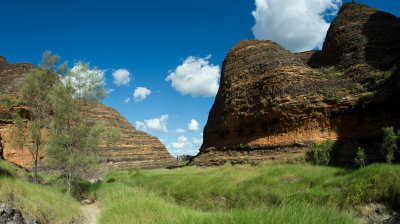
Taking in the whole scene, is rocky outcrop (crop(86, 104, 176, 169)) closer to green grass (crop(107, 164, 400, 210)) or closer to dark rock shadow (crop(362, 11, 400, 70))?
green grass (crop(107, 164, 400, 210))

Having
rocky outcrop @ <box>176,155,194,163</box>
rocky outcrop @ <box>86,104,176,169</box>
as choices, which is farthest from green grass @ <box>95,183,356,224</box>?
rocky outcrop @ <box>176,155,194,163</box>

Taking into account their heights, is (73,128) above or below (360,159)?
above

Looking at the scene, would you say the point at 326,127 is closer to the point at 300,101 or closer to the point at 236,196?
the point at 300,101

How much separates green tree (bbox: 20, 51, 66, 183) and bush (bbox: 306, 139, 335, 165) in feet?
60.3

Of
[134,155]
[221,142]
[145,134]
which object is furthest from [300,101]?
[145,134]

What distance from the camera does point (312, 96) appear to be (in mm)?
15977

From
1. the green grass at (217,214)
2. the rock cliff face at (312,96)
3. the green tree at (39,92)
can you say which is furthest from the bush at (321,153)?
the green tree at (39,92)

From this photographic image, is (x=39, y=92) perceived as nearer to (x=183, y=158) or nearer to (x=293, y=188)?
(x=293, y=188)

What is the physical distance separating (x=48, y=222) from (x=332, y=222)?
29.6 feet

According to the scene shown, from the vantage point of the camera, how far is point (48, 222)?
7582 mm

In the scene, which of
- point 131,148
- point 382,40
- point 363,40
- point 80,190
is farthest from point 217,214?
point 131,148

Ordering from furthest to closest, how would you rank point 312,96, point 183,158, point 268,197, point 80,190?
point 183,158, point 312,96, point 80,190, point 268,197

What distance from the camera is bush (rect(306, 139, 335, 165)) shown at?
13.0 m

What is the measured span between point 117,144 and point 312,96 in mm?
35279
